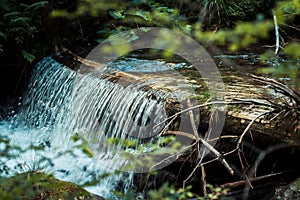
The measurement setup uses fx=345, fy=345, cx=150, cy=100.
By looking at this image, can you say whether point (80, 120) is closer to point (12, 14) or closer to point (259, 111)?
point (12, 14)

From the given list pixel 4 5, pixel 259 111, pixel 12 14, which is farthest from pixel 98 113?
pixel 4 5

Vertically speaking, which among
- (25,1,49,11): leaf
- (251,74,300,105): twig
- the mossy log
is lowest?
the mossy log

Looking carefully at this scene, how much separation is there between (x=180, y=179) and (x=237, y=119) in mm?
852

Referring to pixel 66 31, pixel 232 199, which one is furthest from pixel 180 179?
pixel 66 31

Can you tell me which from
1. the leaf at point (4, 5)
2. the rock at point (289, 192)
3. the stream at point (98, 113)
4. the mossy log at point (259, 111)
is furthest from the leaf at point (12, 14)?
the rock at point (289, 192)

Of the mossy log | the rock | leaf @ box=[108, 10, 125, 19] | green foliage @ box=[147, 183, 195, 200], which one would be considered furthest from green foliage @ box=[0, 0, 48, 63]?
the rock

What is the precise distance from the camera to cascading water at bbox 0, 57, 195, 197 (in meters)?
3.70

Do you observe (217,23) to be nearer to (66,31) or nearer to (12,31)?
(66,31)

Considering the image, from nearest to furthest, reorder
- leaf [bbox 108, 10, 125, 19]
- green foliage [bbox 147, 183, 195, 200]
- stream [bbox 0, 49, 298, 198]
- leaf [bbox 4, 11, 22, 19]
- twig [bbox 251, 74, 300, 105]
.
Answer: green foliage [bbox 147, 183, 195, 200] → twig [bbox 251, 74, 300, 105] → stream [bbox 0, 49, 298, 198] → leaf [bbox 4, 11, 22, 19] → leaf [bbox 108, 10, 125, 19]

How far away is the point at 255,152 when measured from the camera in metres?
2.98

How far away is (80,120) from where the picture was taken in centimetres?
468

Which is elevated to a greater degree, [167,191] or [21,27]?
[21,27]

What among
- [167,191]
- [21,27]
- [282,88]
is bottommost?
[167,191]

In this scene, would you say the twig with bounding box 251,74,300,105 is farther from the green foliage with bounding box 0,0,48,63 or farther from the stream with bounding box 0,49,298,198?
the green foliage with bounding box 0,0,48,63
